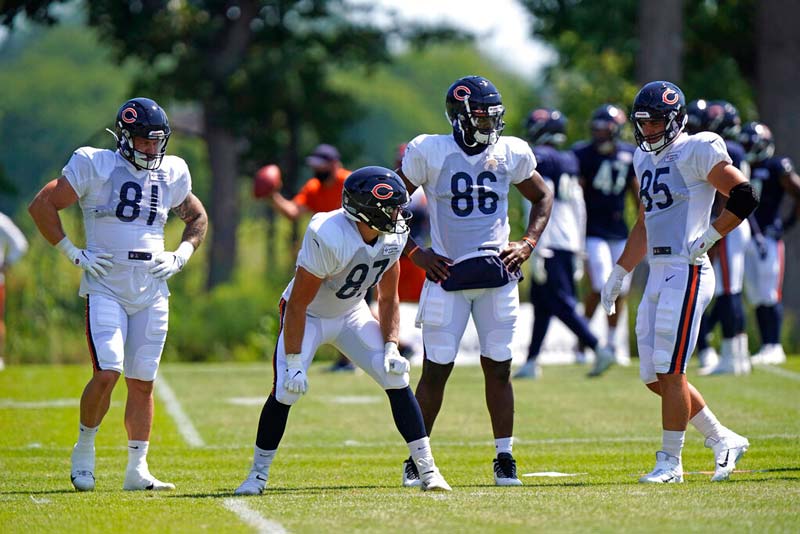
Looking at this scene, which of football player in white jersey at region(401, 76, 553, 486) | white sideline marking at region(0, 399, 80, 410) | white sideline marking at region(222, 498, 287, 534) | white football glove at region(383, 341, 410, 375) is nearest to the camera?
white sideline marking at region(222, 498, 287, 534)

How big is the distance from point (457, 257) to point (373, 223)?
87cm

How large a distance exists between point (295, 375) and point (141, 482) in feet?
3.54

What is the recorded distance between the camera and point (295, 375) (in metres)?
6.98

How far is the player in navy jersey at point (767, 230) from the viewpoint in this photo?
12812 mm

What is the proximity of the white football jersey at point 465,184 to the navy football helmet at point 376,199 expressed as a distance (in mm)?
676

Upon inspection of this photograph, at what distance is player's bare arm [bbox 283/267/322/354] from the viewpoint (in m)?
6.94

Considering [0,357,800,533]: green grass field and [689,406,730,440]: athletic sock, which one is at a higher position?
[689,406,730,440]: athletic sock

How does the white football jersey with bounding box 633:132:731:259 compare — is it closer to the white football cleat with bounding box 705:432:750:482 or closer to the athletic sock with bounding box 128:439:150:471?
the white football cleat with bounding box 705:432:750:482

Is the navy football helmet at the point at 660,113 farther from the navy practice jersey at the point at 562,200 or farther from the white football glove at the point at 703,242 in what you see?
the navy practice jersey at the point at 562,200

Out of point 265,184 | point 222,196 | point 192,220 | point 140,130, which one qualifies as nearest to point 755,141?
point 265,184

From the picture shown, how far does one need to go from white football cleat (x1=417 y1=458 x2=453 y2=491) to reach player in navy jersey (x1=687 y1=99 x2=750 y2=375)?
5.03 m

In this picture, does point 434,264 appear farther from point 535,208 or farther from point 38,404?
point 38,404

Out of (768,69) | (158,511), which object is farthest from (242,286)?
(158,511)

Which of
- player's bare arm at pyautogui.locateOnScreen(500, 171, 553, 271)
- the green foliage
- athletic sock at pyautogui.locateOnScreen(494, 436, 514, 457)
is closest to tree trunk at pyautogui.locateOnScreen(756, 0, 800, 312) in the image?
player's bare arm at pyautogui.locateOnScreen(500, 171, 553, 271)
